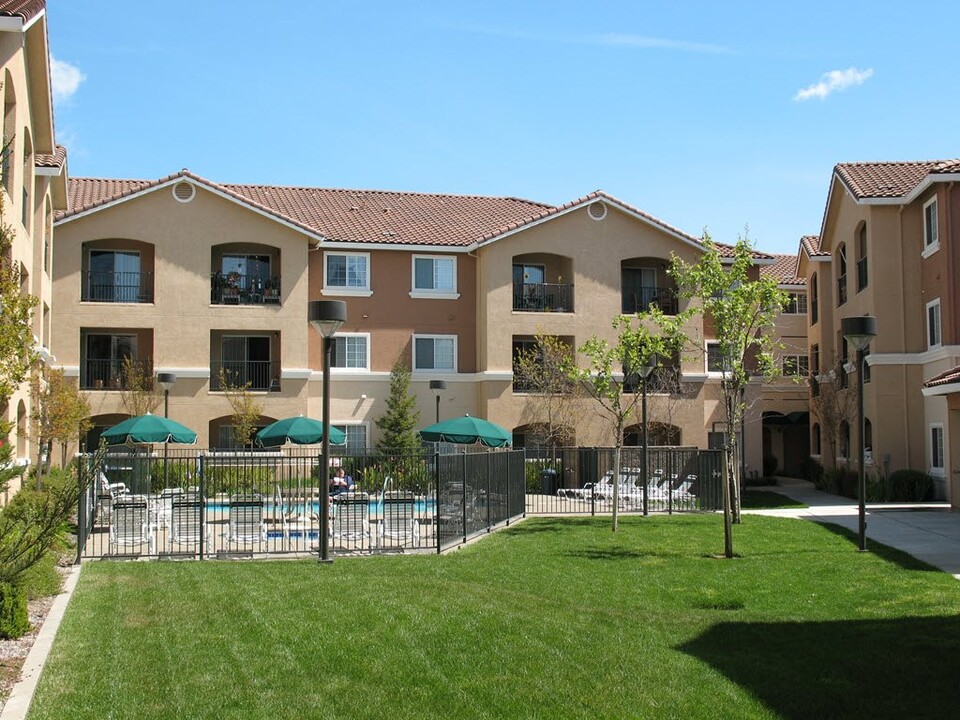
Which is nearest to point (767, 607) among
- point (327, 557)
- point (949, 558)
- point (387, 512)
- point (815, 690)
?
point (815, 690)

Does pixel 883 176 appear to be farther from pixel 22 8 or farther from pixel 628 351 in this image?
pixel 22 8

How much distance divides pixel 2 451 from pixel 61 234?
2687 cm

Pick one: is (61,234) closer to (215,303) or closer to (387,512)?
(215,303)

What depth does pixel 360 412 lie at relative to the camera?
1464 inches

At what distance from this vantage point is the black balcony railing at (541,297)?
37.8 m

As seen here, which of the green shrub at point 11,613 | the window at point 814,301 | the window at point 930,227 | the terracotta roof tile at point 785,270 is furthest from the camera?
the terracotta roof tile at point 785,270

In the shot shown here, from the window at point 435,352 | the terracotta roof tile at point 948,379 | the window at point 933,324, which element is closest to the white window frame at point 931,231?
the window at point 933,324

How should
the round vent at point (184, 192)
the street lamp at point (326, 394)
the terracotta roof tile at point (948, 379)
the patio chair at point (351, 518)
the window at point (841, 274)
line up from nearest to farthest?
the street lamp at point (326, 394) < the patio chair at point (351, 518) < the terracotta roof tile at point (948, 379) < the round vent at point (184, 192) < the window at point (841, 274)

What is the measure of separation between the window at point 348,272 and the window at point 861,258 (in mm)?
16787

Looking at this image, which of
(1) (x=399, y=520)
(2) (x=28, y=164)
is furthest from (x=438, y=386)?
(1) (x=399, y=520)

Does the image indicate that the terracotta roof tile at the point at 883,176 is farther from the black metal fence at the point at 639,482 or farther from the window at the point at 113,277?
the window at the point at 113,277

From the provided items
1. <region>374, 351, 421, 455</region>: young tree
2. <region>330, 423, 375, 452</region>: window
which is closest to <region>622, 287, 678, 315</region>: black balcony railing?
<region>374, 351, 421, 455</region>: young tree

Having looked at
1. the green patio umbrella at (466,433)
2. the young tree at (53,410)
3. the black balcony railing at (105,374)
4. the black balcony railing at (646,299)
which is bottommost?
the green patio umbrella at (466,433)

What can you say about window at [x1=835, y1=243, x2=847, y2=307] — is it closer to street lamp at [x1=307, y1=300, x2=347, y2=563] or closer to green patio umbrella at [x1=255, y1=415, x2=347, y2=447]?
green patio umbrella at [x1=255, y1=415, x2=347, y2=447]
